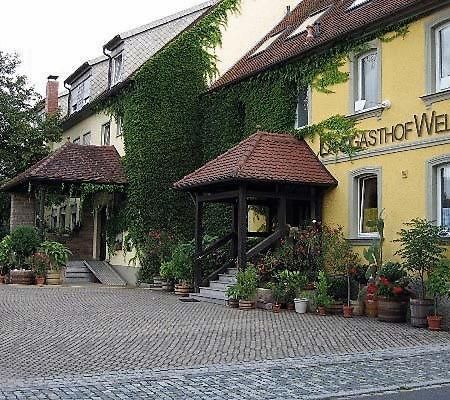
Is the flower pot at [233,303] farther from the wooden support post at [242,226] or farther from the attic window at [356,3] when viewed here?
the attic window at [356,3]

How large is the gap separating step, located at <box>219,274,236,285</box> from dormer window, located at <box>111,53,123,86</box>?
1185cm

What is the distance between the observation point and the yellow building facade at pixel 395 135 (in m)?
15.1

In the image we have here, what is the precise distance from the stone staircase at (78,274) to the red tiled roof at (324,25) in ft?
28.4

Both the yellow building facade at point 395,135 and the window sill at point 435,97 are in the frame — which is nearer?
the window sill at point 435,97

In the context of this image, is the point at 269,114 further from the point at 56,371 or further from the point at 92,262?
the point at 56,371

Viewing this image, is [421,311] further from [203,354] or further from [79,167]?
[79,167]

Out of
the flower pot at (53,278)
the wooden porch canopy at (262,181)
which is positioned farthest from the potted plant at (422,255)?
the flower pot at (53,278)

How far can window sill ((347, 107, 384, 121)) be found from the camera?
655 inches

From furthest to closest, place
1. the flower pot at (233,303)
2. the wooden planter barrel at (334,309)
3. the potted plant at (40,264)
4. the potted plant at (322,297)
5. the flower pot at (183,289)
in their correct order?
the potted plant at (40,264), the flower pot at (183,289), the flower pot at (233,303), the wooden planter barrel at (334,309), the potted plant at (322,297)

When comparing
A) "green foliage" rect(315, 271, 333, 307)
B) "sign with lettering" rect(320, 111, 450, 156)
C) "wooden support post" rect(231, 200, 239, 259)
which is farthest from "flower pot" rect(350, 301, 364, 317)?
"wooden support post" rect(231, 200, 239, 259)

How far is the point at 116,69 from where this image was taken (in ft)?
94.4

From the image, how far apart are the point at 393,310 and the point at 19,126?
893 inches

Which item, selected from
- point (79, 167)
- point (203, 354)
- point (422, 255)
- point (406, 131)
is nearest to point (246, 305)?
point (422, 255)

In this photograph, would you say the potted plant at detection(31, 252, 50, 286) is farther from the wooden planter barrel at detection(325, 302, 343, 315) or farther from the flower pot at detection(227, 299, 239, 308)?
the wooden planter barrel at detection(325, 302, 343, 315)
